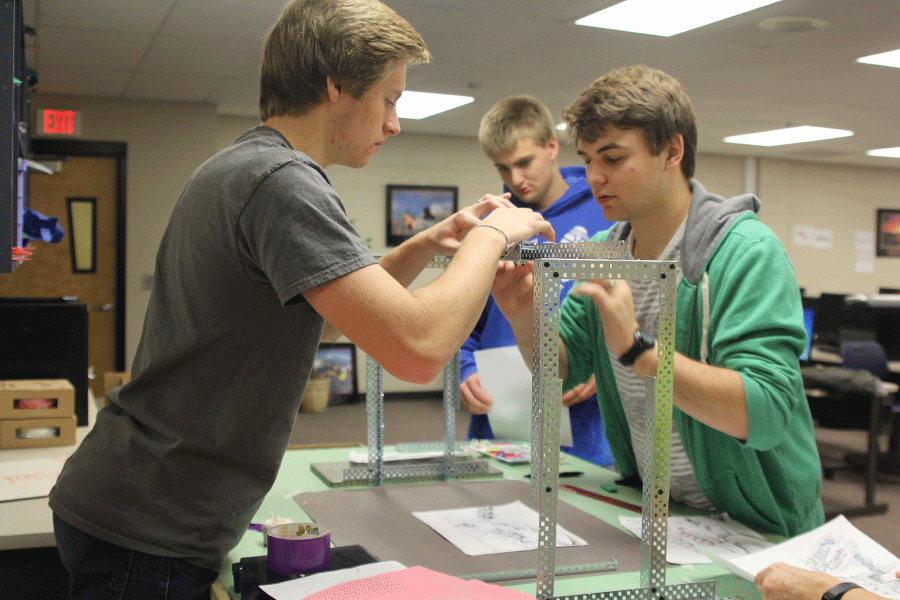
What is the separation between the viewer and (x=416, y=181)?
7.58 metres

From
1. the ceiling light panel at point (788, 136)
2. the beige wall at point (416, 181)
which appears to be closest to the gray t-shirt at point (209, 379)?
the beige wall at point (416, 181)

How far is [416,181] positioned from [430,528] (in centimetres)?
641

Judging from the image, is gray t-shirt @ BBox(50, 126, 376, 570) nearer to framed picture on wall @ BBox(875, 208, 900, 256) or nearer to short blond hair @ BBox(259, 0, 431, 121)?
short blond hair @ BBox(259, 0, 431, 121)

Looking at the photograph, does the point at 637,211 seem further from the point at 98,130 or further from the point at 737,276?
the point at 98,130

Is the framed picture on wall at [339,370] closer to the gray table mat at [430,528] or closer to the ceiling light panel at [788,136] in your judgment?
the ceiling light panel at [788,136]

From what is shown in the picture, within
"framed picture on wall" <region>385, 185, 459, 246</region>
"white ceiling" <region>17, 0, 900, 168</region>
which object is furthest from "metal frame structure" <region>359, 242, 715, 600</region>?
"framed picture on wall" <region>385, 185, 459, 246</region>

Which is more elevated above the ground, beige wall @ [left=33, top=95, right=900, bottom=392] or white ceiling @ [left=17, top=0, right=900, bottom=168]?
white ceiling @ [left=17, top=0, right=900, bottom=168]

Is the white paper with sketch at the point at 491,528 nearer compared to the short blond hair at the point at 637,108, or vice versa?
the white paper with sketch at the point at 491,528

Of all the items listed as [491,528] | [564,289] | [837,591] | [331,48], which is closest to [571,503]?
[491,528]

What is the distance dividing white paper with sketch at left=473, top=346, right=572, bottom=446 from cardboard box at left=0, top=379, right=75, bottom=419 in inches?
50.8

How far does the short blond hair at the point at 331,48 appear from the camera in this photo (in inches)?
39.6

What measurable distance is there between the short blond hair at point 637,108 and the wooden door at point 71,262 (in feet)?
17.7

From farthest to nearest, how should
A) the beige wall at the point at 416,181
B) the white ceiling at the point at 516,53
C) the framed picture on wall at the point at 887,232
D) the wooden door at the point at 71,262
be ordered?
the framed picture on wall at the point at 887,232, the beige wall at the point at 416,181, the wooden door at the point at 71,262, the white ceiling at the point at 516,53

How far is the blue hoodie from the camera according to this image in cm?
223
